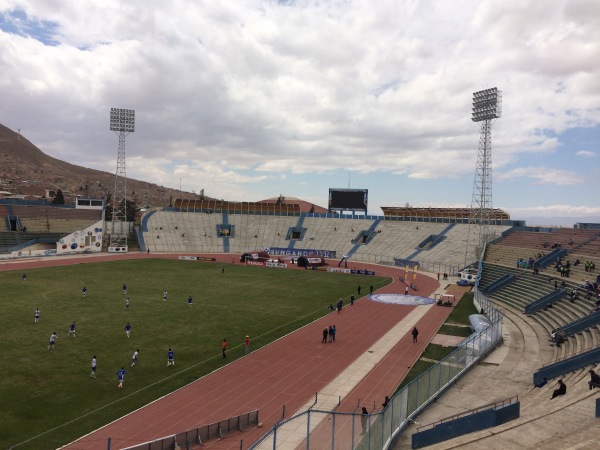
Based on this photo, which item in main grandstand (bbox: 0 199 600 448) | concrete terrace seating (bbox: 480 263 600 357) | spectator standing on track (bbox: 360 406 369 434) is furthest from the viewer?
concrete terrace seating (bbox: 480 263 600 357)

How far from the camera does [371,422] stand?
1351 centimetres

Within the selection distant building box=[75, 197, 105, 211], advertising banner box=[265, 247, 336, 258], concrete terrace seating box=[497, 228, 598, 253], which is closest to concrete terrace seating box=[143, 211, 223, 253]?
distant building box=[75, 197, 105, 211]

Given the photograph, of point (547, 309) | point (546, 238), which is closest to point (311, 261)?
point (546, 238)

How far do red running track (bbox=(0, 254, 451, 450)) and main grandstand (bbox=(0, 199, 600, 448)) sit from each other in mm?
4106

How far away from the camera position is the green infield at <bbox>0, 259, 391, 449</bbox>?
18.1 meters

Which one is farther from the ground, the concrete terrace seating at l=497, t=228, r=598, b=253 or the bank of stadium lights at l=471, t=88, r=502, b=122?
the bank of stadium lights at l=471, t=88, r=502, b=122

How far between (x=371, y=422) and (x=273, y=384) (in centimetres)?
910

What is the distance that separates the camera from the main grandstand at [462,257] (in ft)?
53.2

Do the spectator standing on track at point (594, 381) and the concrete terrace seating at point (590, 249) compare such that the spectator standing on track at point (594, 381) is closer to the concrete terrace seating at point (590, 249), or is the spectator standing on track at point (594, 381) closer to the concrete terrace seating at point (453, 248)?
the concrete terrace seating at point (590, 249)

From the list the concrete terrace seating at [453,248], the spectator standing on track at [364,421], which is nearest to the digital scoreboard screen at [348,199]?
the concrete terrace seating at [453,248]

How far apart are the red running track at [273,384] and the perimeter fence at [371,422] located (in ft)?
5.62

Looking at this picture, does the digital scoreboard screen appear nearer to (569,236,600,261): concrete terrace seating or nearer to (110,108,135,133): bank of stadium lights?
(110,108,135,133): bank of stadium lights

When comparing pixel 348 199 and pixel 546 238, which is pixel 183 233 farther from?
pixel 546 238

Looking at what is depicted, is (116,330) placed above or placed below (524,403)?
below
